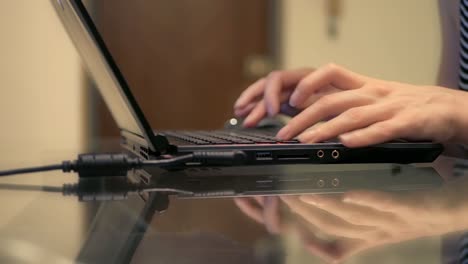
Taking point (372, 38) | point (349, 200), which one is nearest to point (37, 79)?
point (372, 38)

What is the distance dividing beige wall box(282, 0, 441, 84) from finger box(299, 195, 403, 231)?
6.77 feet

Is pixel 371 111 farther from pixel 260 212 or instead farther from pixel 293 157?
pixel 260 212

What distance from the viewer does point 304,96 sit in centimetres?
90

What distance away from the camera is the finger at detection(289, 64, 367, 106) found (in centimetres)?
88

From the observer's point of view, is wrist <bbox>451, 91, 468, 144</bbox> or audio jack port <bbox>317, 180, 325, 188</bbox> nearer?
audio jack port <bbox>317, 180, 325, 188</bbox>

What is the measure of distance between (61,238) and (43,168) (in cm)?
20

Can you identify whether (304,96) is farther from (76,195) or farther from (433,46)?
(433,46)

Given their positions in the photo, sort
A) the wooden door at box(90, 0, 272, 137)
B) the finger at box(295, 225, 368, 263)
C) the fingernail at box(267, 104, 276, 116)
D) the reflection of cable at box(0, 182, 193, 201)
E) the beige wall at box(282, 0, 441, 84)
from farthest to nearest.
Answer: the wooden door at box(90, 0, 272, 137) < the beige wall at box(282, 0, 441, 84) < the fingernail at box(267, 104, 276, 116) < the reflection of cable at box(0, 182, 193, 201) < the finger at box(295, 225, 368, 263)

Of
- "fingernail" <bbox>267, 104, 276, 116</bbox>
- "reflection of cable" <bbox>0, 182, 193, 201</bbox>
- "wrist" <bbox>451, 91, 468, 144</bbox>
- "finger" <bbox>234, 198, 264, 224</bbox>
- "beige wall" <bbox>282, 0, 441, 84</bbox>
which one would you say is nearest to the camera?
"finger" <bbox>234, 198, 264, 224</bbox>

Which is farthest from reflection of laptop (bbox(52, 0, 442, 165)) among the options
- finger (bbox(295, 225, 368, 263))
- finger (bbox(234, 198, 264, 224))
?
finger (bbox(295, 225, 368, 263))

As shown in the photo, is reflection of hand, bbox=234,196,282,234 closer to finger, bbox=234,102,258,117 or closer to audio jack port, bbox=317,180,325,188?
audio jack port, bbox=317,180,325,188

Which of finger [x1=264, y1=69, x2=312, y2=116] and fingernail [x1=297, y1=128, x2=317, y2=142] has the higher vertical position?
finger [x1=264, y1=69, x2=312, y2=116]

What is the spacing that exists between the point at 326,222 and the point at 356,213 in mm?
41

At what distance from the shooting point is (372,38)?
8.42 feet
